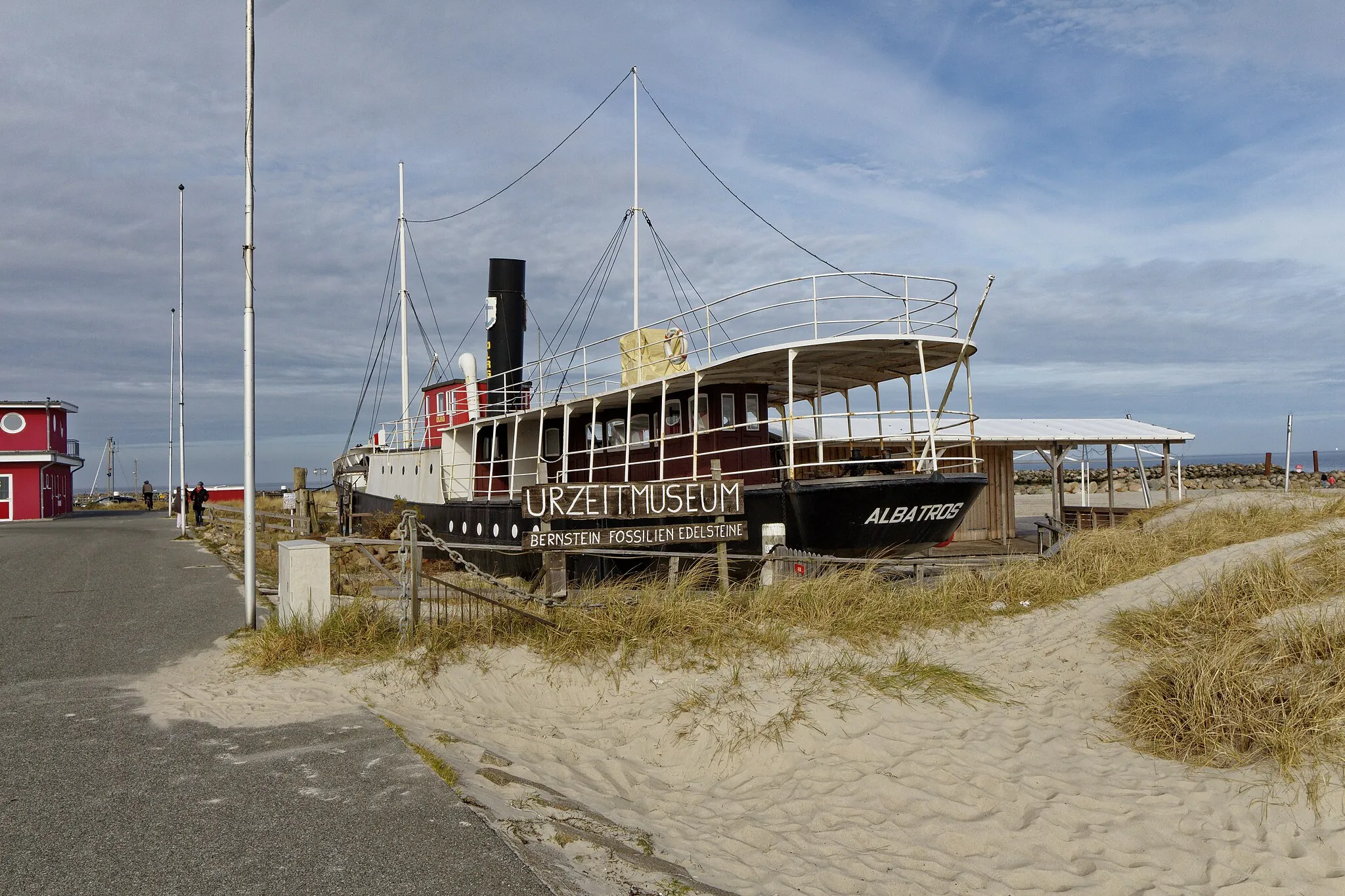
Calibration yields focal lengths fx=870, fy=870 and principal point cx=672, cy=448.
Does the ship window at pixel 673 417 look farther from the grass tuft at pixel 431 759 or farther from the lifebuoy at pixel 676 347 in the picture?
the grass tuft at pixel 431 759

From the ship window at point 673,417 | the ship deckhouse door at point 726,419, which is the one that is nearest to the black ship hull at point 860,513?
the ship deckhouse door at point 726,419

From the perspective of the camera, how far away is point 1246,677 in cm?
666

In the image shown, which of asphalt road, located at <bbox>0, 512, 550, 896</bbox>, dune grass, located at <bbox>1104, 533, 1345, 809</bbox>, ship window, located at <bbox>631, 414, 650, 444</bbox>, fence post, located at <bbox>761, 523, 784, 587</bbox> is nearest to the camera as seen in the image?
asphalt road, located at <bbox>0, 512, 550, 896</bbox>

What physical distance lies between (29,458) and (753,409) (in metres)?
35.4

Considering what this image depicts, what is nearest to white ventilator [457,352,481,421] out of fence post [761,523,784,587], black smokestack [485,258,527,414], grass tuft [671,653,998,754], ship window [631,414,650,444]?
black smokestack [485,258,527,414]

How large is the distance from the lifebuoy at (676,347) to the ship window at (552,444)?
4041mm

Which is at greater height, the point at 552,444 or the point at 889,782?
the point at 552,444

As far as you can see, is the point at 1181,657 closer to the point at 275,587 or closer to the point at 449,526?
the point at 275,587

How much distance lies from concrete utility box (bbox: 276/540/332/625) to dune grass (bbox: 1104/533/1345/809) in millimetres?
7494

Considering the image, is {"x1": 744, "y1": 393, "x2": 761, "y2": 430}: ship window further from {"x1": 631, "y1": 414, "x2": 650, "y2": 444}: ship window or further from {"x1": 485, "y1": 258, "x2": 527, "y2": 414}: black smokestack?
{"x1": 485, "y1": 258, "x2": 527, "y2": 414}: black smokestack

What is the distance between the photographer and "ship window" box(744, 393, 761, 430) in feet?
50.1

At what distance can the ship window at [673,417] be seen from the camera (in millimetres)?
15797

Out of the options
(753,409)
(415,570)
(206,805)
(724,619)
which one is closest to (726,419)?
(753,409)

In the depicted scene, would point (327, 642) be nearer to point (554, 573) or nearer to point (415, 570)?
point (415, 570)
